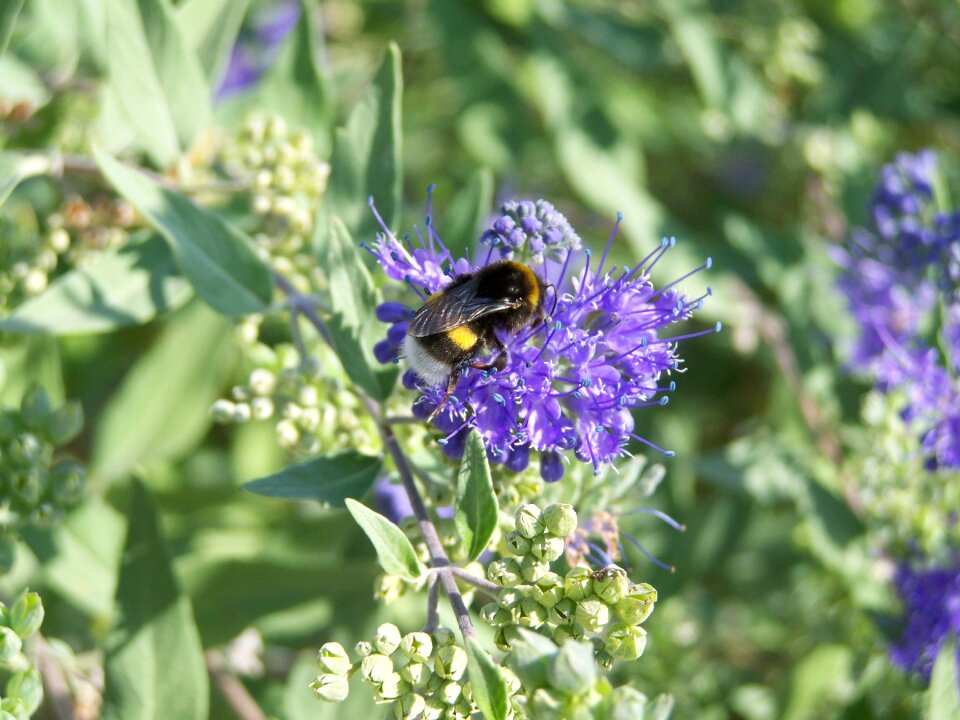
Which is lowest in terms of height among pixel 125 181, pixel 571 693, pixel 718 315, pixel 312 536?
pixel 312 536

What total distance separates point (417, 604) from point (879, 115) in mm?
3159

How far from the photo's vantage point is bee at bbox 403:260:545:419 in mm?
2160

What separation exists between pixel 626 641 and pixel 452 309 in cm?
79

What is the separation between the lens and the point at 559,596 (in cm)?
193

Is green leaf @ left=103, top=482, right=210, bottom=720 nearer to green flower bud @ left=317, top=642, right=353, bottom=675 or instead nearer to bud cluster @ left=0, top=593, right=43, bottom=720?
bud cluster @ left=0, top=593, right=43, bottom=720

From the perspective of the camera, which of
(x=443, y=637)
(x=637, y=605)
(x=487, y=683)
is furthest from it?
(x=443, y=637)

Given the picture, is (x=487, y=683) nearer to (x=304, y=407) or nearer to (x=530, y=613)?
(x=530, y=613)

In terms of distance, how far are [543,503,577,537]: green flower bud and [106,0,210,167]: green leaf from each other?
169cm

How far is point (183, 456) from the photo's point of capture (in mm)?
3678

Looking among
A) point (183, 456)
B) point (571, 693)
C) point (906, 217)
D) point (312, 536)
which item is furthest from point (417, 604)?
point (906, 217)

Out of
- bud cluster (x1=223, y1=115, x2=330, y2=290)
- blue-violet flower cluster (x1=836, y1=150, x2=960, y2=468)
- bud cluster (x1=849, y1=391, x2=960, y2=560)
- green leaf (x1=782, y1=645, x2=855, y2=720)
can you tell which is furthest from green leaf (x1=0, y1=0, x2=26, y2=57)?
green leaf (x1=782, y1=645, x2=855, y2=720)

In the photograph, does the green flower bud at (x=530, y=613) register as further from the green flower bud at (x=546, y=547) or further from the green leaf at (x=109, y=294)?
the green leaf at (x=109, y=294)

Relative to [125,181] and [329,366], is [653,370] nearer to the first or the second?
[329,366]

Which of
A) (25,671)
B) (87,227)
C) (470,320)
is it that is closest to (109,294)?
(87,227)
